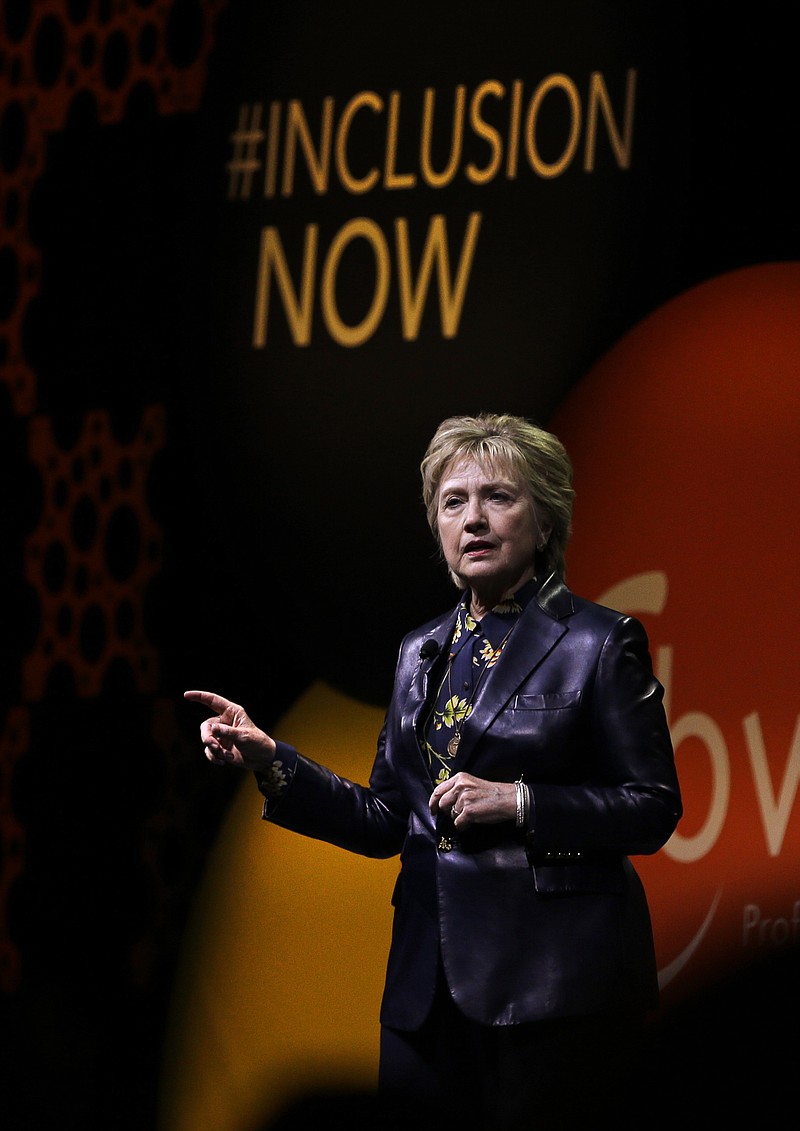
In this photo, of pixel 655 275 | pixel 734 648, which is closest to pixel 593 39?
pixel 655 275

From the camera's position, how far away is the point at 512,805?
196 centimetres

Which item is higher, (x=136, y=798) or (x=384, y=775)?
(x=384, y=775)

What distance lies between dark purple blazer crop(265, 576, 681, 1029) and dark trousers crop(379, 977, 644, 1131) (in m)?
0.03

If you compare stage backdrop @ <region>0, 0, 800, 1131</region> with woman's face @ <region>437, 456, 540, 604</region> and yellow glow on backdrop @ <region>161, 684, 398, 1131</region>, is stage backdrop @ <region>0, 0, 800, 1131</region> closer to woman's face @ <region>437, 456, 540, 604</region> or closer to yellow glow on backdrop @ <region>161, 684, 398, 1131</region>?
yellow glow on backdrop @ <region>161, 684, 398, 1131</region>

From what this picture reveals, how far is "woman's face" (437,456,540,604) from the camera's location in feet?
7.04

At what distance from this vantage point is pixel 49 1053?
3635 mm

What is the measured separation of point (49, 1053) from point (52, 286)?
191cm

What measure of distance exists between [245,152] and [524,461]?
1.77 metres

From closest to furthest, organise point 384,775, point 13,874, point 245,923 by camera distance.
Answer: point 384,775
point 245,923
point 13,874

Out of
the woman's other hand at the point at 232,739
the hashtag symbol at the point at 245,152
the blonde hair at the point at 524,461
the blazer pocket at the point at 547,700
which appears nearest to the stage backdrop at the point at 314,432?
the hashtag symbol at the point at 245,152

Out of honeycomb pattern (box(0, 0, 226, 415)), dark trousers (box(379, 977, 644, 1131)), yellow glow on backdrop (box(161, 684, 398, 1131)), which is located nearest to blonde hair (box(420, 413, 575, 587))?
dark trousers (box(379, 977, 644, 1131))

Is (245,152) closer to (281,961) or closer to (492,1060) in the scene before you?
(281,961)

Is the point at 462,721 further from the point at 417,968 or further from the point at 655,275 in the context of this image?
the point at 655,275

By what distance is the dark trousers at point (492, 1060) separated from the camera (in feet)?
6.33
